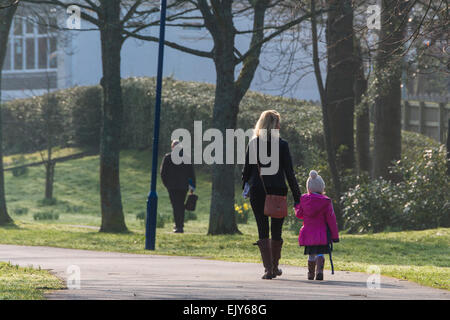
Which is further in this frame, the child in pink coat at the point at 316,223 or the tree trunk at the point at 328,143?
the tree trunk at the point at 328,143

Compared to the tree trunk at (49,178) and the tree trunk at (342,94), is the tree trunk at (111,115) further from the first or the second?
the tree trunk at (49,178)

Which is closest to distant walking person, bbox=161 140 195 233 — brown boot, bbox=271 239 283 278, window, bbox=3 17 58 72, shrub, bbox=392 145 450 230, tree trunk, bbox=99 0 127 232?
tree trunk, bbox=99 0 127 232

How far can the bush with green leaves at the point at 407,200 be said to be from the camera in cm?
1819

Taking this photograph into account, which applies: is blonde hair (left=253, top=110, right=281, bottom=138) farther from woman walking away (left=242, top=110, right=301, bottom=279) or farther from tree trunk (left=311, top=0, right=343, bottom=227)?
tree trunk (left=311, top=0, right=343, bottom=227)

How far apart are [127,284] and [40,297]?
1463 millimetres

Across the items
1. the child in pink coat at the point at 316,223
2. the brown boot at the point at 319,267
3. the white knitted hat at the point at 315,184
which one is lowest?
the brown boot at the point at 319,267

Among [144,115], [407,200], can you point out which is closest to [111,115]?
[407,200]

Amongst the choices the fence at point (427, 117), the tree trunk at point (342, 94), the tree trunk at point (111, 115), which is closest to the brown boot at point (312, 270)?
the tree trunk at point (111, 115)

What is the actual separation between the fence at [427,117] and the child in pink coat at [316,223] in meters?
20.9

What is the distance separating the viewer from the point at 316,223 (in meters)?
9.33

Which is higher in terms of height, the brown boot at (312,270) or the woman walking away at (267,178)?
the woman walking away at (267,178)

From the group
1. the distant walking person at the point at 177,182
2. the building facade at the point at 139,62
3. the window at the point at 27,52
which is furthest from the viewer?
the window at the point at 27,52

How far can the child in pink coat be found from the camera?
30.3 feet

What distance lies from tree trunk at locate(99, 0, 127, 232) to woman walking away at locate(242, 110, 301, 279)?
28.3 ft
